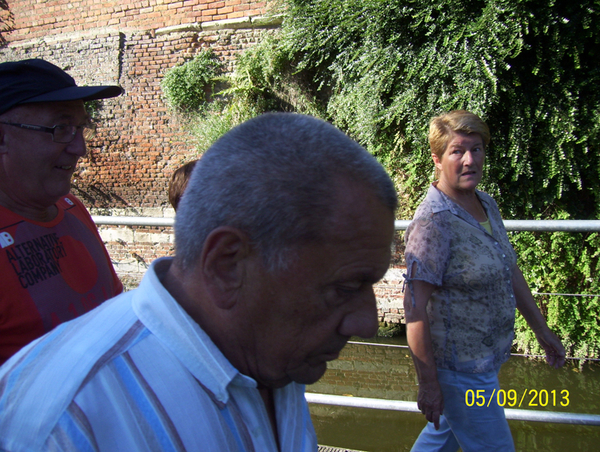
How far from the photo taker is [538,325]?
92.3 inches

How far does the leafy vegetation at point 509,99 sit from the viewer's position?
16.6 ft

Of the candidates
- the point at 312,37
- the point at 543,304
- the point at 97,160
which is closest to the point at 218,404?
the point at 543,304

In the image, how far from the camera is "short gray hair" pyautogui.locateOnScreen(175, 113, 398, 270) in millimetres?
762

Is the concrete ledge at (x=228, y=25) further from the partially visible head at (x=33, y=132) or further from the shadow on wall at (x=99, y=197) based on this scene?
the partially visible head at (x=33, y=132)

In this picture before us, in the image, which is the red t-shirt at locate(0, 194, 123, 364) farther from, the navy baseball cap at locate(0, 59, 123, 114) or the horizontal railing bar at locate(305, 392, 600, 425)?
the horizontal railing bar at locate(305, 392, 600, 425)

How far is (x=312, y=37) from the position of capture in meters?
6.75

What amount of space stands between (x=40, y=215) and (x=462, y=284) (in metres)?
1.78

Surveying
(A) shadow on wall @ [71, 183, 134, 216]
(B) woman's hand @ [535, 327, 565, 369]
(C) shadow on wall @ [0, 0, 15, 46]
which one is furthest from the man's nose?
(C) shadow on wall @ [0, 0, 15, 46]

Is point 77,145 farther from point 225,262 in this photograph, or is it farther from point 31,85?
point 225,262

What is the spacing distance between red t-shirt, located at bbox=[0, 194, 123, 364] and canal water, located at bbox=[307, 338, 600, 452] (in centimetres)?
209

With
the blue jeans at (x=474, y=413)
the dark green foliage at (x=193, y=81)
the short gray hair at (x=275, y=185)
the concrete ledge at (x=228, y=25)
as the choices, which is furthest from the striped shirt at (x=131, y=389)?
the dark green foliage at (x=193, y=81)

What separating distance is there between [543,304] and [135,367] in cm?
600

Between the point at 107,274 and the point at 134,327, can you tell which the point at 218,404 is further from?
the point at 107,274

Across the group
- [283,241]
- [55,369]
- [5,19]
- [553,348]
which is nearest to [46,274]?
[55,369]
